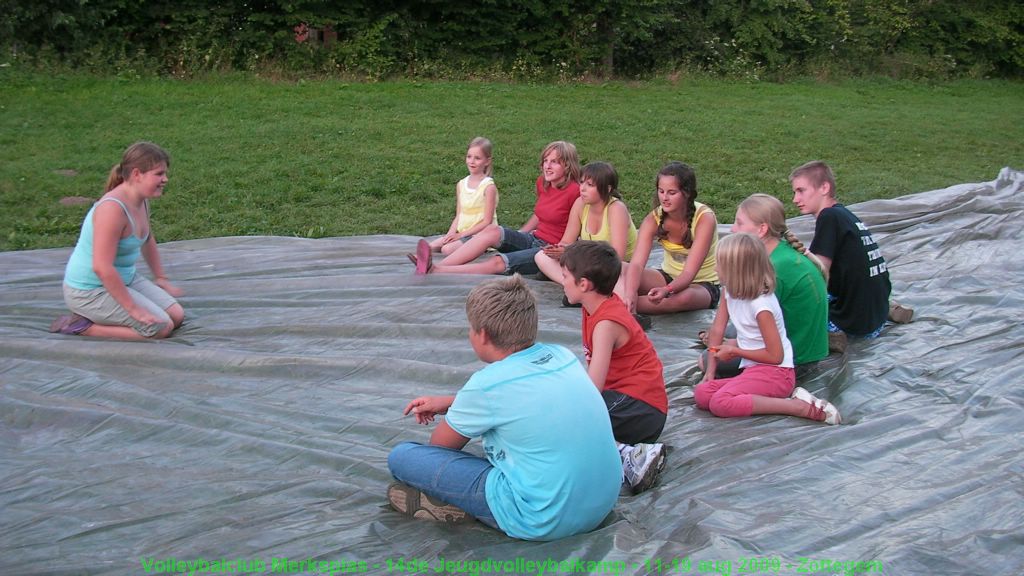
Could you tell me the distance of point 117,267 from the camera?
221 inches

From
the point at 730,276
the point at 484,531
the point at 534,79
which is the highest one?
the point at 534,79

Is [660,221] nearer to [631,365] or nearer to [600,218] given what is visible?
[600,218]

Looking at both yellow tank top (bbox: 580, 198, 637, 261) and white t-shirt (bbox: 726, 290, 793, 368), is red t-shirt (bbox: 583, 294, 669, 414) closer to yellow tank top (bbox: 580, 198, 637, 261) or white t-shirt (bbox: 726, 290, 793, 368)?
white t-shirt (bbox: 726, 290, 793, 368)

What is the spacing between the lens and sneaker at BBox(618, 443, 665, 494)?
3.65 metres

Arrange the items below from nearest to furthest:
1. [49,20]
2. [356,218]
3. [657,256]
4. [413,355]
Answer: [413,355] → [657,256] → [356,218] → [49,20]

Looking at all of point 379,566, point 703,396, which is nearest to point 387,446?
point 379,566

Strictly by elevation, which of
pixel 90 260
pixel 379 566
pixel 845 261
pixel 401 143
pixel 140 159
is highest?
pixel 140 159

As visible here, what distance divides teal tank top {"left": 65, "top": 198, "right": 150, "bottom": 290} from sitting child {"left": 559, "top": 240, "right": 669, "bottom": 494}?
2.90m

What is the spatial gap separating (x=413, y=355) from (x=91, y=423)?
1.68 metres

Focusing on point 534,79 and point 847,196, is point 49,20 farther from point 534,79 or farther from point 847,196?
point 847,196

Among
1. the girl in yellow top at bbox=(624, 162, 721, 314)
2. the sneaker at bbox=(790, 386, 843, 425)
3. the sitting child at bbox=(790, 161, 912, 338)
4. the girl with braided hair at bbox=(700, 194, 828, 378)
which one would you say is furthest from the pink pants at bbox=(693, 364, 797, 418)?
the girl in yellow top at bbox=(624, 162, 721, 314)

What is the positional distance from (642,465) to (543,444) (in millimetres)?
678

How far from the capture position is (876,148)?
45.0ft

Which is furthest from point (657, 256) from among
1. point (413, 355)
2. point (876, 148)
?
point (876, 148)
